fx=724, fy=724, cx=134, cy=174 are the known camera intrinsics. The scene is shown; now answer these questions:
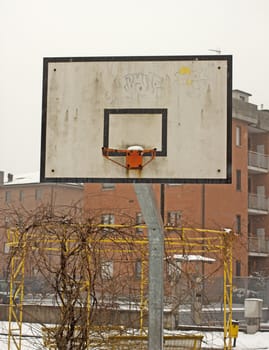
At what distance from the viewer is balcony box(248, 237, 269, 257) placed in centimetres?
4609

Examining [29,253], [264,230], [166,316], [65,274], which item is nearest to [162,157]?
[65,274]

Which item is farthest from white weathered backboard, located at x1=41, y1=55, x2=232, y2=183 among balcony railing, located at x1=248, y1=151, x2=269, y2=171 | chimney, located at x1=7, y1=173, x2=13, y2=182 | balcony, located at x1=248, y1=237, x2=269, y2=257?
chimney, located at x1=7, y1=173, x2=13, y2=182

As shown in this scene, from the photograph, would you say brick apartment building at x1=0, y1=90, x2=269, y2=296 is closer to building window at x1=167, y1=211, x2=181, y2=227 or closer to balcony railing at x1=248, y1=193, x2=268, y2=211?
balcony railing at x1=248, y1=193, x2=268, y2=211

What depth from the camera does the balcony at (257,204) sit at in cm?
4722

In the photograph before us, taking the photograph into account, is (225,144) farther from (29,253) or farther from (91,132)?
(29,253)

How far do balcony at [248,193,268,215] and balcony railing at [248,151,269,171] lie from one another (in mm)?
2037

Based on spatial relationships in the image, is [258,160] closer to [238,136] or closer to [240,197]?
[238,136]

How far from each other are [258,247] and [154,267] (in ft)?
131

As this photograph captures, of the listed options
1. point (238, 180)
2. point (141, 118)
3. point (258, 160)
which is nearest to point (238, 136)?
point (238, 180)

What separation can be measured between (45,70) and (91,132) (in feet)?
2.90

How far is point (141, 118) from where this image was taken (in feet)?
24.8

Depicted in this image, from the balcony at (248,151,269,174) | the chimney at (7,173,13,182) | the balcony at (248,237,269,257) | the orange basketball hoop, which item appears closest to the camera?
the orange basketball hoop

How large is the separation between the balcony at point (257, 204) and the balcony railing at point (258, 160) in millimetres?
2037

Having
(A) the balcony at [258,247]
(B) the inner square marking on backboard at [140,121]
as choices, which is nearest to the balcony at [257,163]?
(A) the balcony at [258,247]
